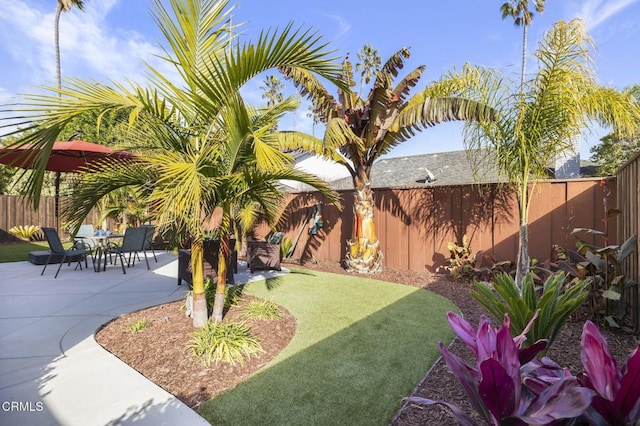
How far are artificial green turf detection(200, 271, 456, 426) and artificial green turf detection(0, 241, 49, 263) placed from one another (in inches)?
339

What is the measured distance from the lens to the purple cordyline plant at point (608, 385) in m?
1.15

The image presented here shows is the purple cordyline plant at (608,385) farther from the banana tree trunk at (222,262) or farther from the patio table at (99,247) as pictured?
the patio table at (99,247)

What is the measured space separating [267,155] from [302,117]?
140 feet

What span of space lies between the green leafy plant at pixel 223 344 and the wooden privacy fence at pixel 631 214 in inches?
158

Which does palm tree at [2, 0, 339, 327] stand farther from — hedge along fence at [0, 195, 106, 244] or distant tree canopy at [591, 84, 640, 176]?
distant tree canopy at [591, 84, 640, 176]

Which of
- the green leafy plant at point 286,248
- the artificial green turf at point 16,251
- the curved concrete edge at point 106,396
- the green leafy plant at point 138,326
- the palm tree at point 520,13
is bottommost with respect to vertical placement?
the curved concrete edge at point 106,396

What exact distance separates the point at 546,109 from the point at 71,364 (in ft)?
21.9

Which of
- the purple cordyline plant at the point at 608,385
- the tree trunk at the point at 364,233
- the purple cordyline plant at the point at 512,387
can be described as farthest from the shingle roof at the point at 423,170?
the purple cordyline plant at the point at 608,385

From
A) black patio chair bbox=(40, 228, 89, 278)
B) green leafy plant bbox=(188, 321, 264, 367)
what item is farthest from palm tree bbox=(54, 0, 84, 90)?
green leafy plant bbox=(188, 321, 264, 367)

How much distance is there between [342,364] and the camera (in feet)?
10.2

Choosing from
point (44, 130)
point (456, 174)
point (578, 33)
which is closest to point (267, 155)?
point (44, 130)

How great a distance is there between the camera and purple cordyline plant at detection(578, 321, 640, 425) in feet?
3.77

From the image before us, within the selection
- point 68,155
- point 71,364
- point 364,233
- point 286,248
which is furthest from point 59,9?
point 71,364

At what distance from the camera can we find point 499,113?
5.20 meters
